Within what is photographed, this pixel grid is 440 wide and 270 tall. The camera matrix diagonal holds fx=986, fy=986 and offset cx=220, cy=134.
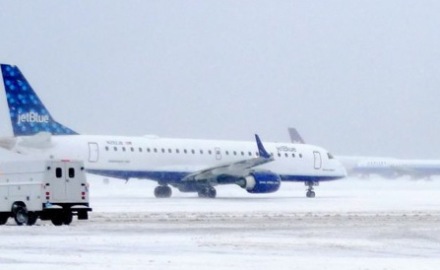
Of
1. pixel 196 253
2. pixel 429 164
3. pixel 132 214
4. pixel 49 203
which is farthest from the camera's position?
pixel 429 164

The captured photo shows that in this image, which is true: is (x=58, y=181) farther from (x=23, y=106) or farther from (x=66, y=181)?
(x=23, y=106)

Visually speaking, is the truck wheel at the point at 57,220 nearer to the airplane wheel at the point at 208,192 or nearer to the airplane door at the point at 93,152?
the airplane door at the point at 93,152

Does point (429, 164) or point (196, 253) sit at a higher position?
point (429, 164)

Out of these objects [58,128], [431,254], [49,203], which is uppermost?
[58,128]

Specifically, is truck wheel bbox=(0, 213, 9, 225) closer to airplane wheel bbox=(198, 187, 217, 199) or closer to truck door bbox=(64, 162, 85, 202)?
truck door bbox=(64, 162, 85, 202)

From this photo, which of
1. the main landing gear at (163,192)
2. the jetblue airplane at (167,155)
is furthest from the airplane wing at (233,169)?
the main landing gear at (163,192)

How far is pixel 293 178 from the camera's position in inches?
2813

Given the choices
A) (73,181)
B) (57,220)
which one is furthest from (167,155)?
(57,220)

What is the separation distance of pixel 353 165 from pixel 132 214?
119342mm

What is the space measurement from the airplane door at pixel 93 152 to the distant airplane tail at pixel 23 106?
2.57 meters

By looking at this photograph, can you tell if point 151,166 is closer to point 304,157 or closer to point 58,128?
point 58,128

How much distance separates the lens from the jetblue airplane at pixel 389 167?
151 metres

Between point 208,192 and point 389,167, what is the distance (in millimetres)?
93590

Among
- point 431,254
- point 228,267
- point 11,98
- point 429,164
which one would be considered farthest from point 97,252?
point 429,164
